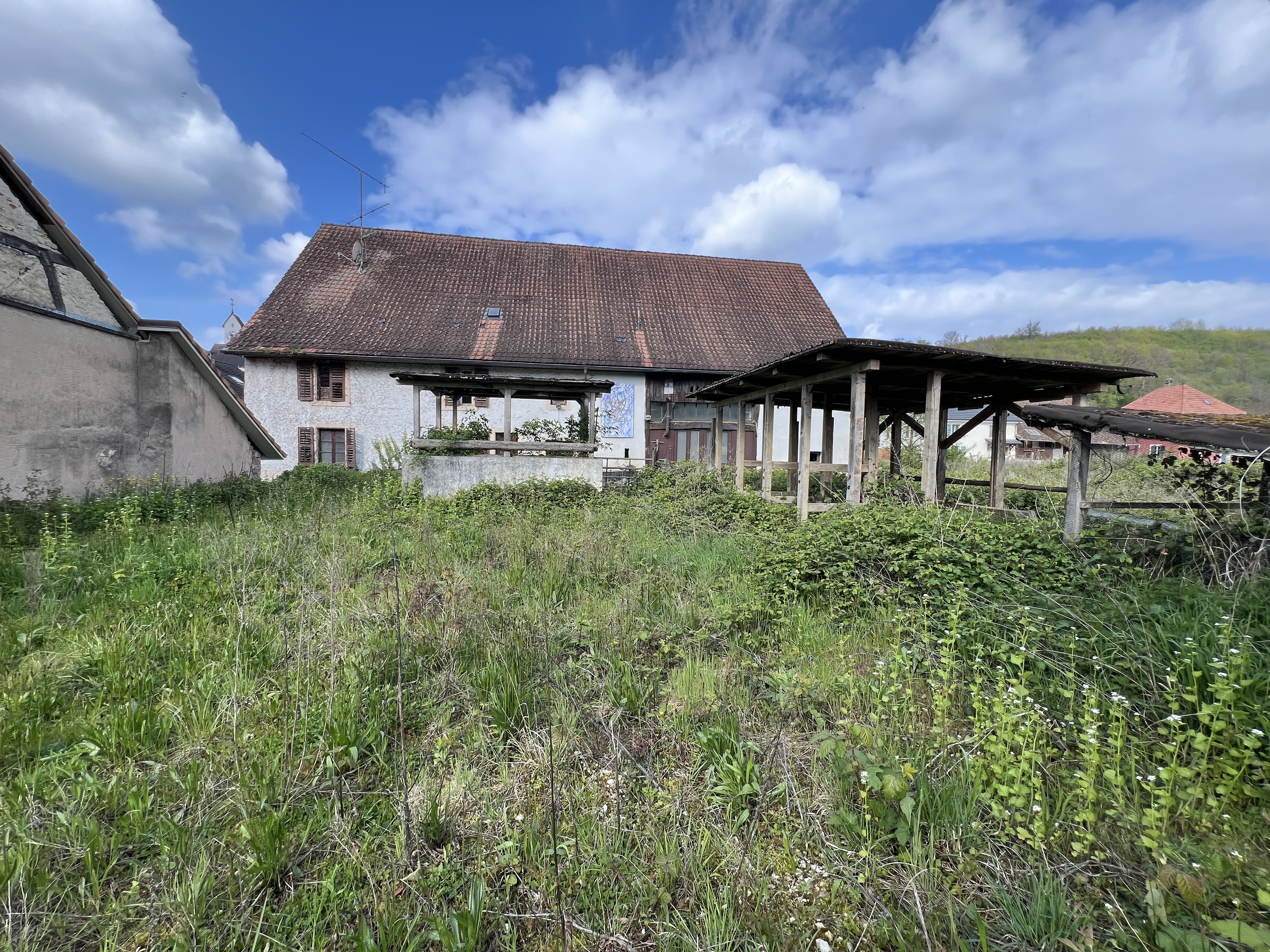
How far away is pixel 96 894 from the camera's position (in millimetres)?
1853

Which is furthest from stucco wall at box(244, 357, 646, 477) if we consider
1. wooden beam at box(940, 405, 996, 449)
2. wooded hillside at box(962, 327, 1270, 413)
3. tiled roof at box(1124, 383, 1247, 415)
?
wooded hillside at box(962, 327, 1270, 413)

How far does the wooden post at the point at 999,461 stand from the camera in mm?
9562

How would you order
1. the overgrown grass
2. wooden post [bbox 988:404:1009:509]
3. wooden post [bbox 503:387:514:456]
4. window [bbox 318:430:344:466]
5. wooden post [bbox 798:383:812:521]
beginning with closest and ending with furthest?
the overgrown grass
wooden post [bbox 798:383:812:521]
wooden post [bbox 988:404:1009:509]
wooden post [bbox 503:387:514:456]
window [bbox 318:430:344:466]

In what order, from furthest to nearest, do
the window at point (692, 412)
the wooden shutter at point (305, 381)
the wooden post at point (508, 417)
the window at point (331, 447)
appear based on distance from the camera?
the window at point (692, 412), the window at point (331, 447), the wooden shutter at point (305, 381), the wooden post at point (508, 417)

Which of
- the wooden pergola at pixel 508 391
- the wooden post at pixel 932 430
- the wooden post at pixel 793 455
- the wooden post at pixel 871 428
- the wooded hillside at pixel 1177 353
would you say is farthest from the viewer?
the wooded hillside at pixel 1177 353

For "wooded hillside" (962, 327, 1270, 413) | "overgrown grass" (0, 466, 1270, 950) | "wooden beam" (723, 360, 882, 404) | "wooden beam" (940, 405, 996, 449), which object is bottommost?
"overgrown grass" (0, 466, 1270, 950)

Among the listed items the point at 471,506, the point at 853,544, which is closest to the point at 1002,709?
the point at 853,544

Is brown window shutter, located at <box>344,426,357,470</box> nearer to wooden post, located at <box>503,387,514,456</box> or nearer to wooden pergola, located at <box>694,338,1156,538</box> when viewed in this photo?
wooden post, located at <box>503,387,514,456</box>

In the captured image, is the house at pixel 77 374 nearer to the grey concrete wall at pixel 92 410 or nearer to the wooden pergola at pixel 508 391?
the grey concrete wall at pixel 92 410

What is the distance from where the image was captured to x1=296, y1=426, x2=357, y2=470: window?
1739 centimetres

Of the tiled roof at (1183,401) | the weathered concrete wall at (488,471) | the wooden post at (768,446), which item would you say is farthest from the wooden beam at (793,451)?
the tiled roof at (1183,401)

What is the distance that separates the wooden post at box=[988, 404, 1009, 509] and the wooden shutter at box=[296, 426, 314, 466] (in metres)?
19.0

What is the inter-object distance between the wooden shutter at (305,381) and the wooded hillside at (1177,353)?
5347 centimetres

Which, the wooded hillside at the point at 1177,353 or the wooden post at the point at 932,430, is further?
the wooded hillside at the point at 1177,353
